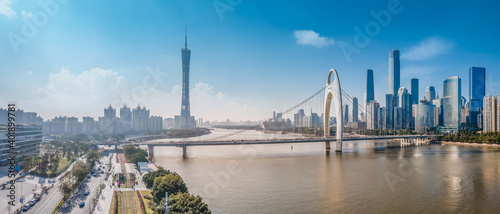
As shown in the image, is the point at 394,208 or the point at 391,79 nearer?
the point at 394,208

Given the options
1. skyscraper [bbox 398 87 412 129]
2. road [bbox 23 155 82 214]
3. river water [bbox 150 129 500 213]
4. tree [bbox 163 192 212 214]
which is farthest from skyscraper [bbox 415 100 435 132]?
road [bbox 23 155 82 214]

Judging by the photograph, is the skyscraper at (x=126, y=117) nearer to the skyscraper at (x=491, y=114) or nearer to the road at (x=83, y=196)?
the road at (x=83, y=196)

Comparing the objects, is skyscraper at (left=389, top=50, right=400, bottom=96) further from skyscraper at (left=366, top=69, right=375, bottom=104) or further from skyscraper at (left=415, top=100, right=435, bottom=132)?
skyscraper at (left=415, top=100, right=435, bottom=132)

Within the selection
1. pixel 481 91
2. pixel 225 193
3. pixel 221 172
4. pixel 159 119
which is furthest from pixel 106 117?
pixel 481 91

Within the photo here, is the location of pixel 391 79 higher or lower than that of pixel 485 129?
higher

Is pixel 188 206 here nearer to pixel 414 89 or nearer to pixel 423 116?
pixel 423 116

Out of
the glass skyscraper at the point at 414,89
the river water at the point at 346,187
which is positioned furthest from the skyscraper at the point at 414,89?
the river water at the point at 346,187

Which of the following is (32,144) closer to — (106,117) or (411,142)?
(106,117)
